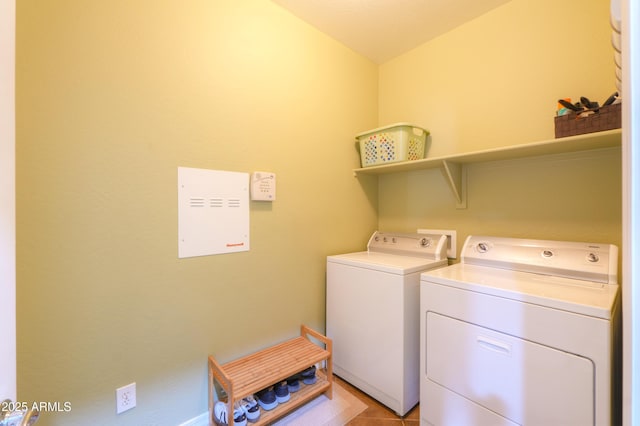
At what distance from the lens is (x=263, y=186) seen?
158 centimetres

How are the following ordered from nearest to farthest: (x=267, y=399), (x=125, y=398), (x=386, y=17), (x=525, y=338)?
1. (x=525, y=338)
2. (x=125, y=398)
3. (x=267, y=399)
4. (x=386, y=17)

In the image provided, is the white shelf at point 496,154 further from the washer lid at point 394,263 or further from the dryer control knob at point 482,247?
the washer lid at point 394,263

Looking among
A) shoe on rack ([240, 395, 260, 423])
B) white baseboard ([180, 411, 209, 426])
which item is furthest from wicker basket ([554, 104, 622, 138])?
white baseboard ([180, 411, 209, 426])

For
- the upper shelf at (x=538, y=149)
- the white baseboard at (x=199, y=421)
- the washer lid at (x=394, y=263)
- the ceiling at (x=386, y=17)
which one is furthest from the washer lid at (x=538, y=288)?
the ceiling at (x=386, y=17)

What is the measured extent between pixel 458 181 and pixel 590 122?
70cm

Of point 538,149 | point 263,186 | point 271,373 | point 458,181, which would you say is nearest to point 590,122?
point 538,149

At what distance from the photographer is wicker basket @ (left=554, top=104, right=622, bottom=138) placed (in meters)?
1.15

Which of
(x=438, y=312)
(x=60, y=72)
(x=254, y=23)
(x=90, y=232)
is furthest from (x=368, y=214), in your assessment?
(x=60, y=72)

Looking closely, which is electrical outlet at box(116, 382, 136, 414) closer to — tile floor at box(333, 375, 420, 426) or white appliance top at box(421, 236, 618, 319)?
tile floor at box(333, 375, 420, 426)

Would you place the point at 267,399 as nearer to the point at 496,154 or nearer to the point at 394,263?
the point at 394,263
